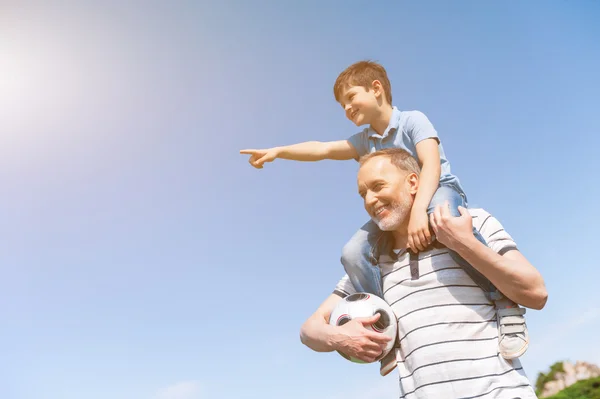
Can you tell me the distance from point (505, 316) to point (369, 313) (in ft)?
3.72

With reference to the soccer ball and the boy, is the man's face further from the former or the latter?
the soccer ball

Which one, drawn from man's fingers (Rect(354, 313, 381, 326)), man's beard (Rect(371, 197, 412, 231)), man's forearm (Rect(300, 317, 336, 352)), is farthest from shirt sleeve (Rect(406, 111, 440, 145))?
man's forearm (Rect(300, 317, 336, 352))

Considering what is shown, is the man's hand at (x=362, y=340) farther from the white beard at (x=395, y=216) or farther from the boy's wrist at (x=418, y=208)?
the boy's wrist at (x=418, y=208)

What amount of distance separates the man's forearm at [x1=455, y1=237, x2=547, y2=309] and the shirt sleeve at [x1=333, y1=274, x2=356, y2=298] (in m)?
1.48

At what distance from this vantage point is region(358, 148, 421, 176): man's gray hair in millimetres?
4980

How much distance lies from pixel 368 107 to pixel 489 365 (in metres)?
3.53

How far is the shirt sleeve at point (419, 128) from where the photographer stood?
568 centimetres

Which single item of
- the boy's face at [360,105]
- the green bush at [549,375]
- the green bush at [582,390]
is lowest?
the green bush at [582,390]

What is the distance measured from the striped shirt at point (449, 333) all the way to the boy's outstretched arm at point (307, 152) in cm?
232

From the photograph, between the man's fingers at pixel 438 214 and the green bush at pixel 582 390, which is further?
the green bush at pixel 582 390

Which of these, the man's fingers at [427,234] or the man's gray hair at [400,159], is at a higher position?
the man's gray hair at [400,159]

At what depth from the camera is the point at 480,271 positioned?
415 centimetres

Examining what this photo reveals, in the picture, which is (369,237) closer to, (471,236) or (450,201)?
(450,201)

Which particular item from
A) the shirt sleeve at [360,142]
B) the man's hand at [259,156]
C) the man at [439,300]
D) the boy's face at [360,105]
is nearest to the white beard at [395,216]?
the man at [439,300]
